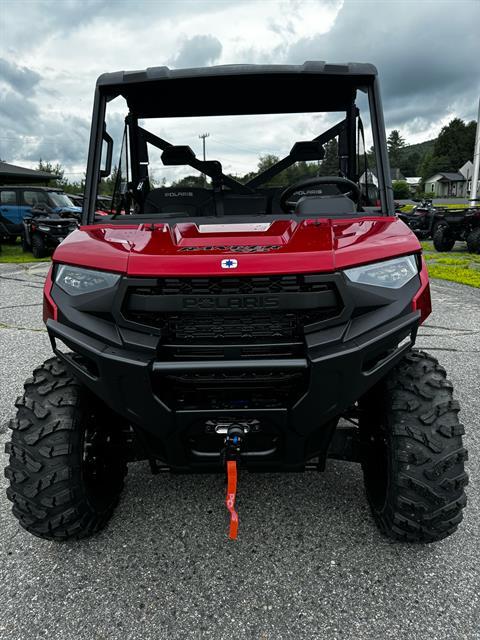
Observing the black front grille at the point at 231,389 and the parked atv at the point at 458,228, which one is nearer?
the black front grille at the point at 231,389

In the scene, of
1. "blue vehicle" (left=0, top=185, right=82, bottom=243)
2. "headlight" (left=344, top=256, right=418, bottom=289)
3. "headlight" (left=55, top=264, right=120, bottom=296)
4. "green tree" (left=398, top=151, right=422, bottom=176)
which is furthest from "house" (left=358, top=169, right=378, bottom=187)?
"green tree" (left=398, top=151, right=422, bottom=176)

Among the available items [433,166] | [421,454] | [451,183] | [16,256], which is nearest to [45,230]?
[16,256]

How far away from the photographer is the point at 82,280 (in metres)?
1.91

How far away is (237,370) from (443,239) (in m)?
13.2

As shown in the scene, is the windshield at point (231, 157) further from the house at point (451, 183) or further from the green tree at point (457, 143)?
the green tree at point (457, 143)

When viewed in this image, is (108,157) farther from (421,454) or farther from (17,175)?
(17,175)

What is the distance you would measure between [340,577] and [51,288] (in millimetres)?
1622

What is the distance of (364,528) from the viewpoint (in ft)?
7.61

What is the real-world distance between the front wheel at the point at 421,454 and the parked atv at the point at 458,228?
39.9 feet

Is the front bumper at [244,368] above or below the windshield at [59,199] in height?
below

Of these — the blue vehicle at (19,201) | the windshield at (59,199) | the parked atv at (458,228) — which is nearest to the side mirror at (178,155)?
the parked atv at (458,228)

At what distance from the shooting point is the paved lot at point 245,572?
6.01ft

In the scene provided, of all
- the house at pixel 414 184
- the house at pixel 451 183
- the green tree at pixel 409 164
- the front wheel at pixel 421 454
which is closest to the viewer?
the front wheel at pixel 421 454

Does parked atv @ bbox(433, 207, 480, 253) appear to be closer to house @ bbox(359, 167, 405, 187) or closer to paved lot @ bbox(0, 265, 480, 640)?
house @ bbox(359, 167, 405, 187)
